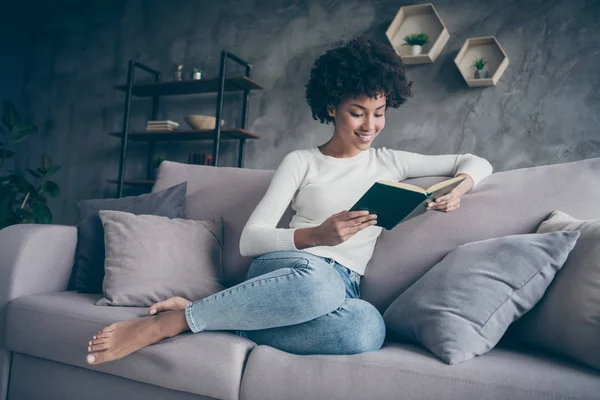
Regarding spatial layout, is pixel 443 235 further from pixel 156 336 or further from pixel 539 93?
pixel 539 93

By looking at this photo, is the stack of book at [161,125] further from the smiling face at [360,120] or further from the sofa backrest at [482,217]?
the sofa backrest at [482,217]

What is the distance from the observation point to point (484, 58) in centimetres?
327

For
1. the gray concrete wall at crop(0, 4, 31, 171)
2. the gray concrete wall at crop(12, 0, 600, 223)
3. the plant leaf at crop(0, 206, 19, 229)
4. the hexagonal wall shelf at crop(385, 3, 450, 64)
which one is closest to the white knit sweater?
the gray concrete wall at crop(12, 0, 600, 223)

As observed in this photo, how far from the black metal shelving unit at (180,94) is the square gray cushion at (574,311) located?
2.74 m

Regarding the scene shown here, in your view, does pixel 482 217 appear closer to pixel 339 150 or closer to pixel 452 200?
pixel 452 200

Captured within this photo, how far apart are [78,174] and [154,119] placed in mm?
934

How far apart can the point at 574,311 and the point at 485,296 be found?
17 cm

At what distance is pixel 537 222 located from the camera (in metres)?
1.33

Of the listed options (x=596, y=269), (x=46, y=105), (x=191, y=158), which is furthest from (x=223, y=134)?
(x=596, y=269)

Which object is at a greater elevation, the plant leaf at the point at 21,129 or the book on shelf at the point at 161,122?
the book on shelf at the point at 161,122

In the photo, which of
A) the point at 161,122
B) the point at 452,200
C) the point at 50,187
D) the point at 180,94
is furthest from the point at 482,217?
the point at 50,187

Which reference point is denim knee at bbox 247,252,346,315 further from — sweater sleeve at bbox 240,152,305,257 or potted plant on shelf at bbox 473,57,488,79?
potted plant on shelf at bbox 473,57,488,79

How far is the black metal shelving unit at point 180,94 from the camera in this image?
360cm

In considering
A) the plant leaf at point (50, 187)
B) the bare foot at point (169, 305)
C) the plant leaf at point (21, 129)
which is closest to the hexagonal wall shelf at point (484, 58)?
the bare foot at point (169, 305)
